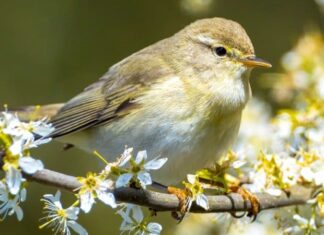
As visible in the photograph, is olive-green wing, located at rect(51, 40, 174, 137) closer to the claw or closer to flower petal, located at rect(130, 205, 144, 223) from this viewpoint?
the claw

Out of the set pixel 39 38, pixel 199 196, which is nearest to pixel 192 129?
pixel 199 196

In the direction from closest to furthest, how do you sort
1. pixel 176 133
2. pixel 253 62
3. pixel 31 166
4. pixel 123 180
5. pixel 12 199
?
pixel 31 166
pixel 12 199
pixel 123 180
pixel 176 133
pixel 253 62

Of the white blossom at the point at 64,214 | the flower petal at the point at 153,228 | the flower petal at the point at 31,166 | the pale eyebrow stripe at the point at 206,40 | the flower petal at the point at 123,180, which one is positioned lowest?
the flower petal at the point at 153,228

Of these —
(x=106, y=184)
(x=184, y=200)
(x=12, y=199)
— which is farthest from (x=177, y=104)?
(x=12, y=199)

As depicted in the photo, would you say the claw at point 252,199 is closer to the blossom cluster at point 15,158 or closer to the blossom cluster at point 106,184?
the blossom cluster at point 106,184

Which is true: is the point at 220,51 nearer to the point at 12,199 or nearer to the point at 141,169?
the point at 141,169

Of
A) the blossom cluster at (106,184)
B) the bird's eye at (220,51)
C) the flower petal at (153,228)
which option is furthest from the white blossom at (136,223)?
the bird's eye at (220,51)

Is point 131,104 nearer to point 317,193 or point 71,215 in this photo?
point 317,193
